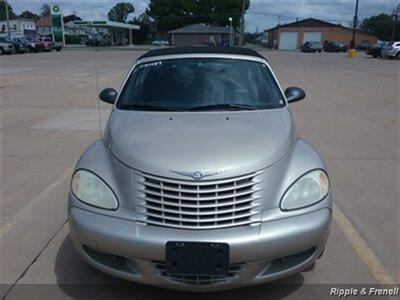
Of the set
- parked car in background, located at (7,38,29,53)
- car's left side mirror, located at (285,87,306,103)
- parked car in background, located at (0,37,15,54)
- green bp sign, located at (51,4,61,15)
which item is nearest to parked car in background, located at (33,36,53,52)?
parked car in background, located at (7,38,29,53)

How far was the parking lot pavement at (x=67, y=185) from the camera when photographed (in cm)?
335

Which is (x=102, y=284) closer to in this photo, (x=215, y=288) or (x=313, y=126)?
(x=215, y=288)

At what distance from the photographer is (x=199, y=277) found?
2.73 m

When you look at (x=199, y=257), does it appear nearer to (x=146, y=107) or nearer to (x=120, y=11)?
(x=146, y=107)

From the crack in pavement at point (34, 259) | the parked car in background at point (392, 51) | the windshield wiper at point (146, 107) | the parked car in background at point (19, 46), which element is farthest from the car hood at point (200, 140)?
the parked car in background at point (19, 46)

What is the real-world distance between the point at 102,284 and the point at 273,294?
1.29 m

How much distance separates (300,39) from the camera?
7944 cm

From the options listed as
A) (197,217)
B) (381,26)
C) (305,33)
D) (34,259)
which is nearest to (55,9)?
(305,33)

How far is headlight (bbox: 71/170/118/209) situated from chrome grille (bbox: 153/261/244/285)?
0.51 m

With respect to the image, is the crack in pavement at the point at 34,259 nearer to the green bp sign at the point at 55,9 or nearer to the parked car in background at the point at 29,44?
the parked car in background at the point at 29,44

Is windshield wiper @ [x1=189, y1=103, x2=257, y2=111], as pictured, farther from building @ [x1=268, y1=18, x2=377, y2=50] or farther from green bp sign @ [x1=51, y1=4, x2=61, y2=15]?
building @ [x1=268, y1=18, x2=377, y2=50]

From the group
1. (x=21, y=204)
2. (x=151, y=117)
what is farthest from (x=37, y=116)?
(x=151, y=117)

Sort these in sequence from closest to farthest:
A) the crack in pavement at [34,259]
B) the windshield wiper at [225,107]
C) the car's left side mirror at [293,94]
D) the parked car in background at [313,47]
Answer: the crack in pavement at [34,259] → the windshield wiper at [225,107] → the car's left side mirror at [293,94] → the parked car in background at [313,47]

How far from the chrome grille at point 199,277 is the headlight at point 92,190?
51cm
